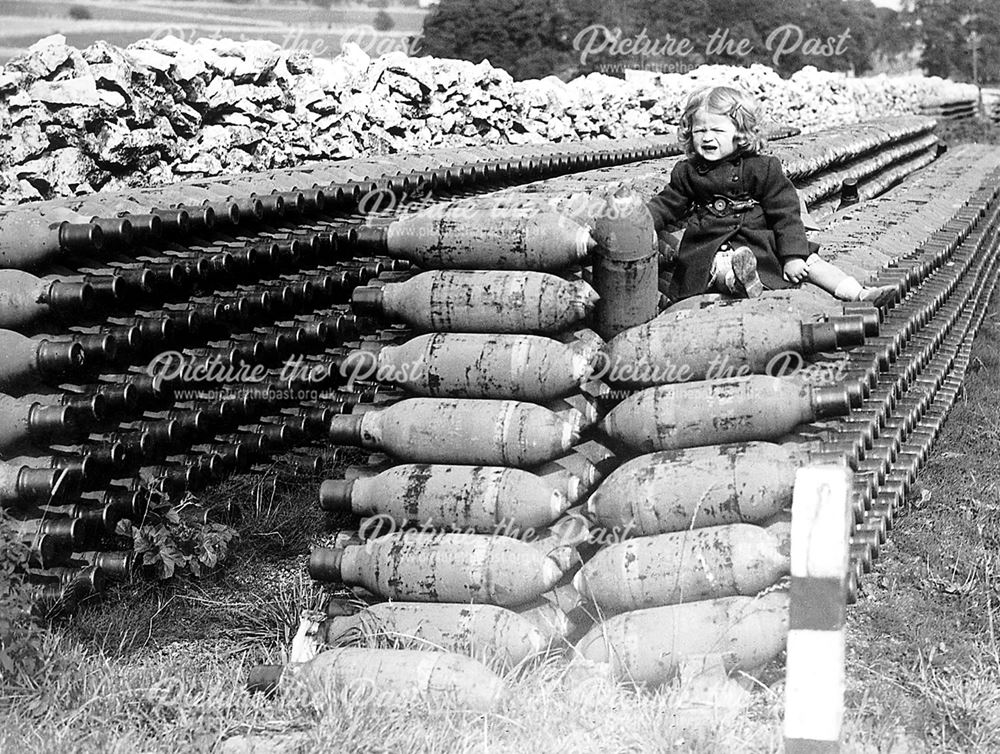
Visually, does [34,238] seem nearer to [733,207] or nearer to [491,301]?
[491,301]

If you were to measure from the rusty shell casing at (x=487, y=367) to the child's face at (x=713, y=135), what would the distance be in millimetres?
1214

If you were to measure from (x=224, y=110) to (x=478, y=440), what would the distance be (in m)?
5.27

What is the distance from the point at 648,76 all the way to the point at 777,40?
28.3 meters

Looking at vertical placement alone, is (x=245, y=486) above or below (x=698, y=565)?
below

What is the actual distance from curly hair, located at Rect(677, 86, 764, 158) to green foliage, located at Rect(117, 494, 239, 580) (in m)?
2.75

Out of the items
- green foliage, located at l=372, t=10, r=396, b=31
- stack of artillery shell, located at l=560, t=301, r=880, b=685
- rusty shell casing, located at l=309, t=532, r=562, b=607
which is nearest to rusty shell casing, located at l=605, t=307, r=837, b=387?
stack of artillery shell, located at l=560, t=301, r=880, b=685

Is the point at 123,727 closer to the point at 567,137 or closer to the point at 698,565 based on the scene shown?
the point at 698,565

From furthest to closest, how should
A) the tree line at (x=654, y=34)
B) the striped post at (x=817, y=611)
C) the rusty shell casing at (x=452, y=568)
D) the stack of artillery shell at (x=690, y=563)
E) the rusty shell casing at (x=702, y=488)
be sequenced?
the tree line at (x=654, y=34) < the rusty shell casing at (x=452, y=568) < the rusty shell casing at (x=702, y=488) < the stack of artillery shell at (x=690, y=563) < the striped post at (x=817, y=611)

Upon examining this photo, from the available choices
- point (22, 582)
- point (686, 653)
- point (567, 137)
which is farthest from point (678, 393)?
point (567, 137)

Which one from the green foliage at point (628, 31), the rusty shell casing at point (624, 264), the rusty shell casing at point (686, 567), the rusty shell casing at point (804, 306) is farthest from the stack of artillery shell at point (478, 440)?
the green foliage at point (628, 31)

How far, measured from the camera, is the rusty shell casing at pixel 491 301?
4.59 meters

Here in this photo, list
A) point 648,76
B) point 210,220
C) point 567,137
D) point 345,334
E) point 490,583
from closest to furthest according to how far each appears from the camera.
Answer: point 490,583, point 210,220, point 345,334, point 567,137, point 648,76

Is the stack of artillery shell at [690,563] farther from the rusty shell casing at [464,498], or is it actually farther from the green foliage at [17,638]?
the green foliage at [17,638]

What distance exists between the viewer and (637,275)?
15.4ft
